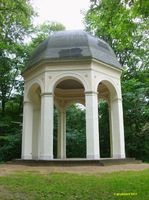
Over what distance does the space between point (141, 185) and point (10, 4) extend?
9240 millimetres

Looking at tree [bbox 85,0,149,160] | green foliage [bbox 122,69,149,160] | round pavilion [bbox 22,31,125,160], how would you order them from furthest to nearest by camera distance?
green foliage [bbox 122,69,149,160] < round pavilion [bbox 22,31,125,160] < tree [bbox 85,0,149,160]

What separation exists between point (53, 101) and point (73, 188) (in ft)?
32.8

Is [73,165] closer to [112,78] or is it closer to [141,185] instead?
[141,185]

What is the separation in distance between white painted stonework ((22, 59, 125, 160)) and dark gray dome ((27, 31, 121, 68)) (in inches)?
13.2

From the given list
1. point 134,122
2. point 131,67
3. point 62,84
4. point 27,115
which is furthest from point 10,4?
point 131,67

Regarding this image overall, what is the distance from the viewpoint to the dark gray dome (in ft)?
52.5

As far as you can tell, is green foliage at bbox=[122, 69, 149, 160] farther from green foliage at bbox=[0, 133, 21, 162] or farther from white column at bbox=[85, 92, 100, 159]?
green foliage at bbox=[0, 133, 21, 162]

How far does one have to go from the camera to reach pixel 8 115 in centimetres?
2662

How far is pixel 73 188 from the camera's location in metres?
7.84

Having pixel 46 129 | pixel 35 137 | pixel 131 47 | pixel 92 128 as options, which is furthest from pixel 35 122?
pixel 131 47

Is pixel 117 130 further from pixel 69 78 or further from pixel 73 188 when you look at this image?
pixel 73 188

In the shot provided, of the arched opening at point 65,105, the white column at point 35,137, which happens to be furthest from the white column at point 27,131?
the arched opening at point 65,105

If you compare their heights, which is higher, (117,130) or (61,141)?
(117,130)

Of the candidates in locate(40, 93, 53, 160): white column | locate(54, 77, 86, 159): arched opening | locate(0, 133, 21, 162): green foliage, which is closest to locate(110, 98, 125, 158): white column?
locate(54, 77, 86, 159): arched opening
